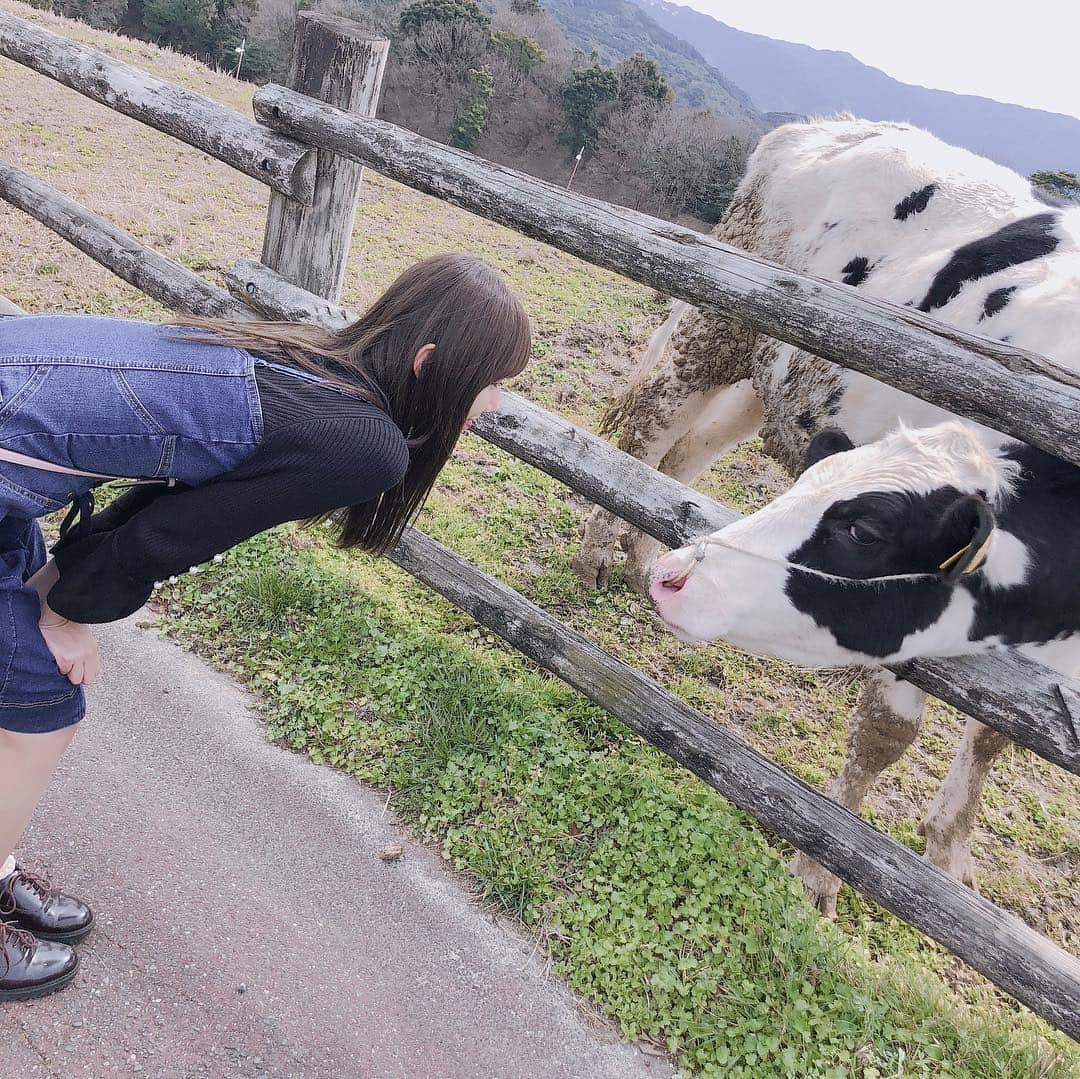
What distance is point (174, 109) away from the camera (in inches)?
134

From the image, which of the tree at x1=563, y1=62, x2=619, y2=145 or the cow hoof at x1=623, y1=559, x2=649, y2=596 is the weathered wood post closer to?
the cow hoof at x1=623, y1=559, x2=649, y2=596

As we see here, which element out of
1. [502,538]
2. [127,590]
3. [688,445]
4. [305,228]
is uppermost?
[305,228]

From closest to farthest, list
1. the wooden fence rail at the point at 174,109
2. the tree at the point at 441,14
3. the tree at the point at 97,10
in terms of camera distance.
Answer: the wooden fence rail at the point at 174,109 < the tree at the point at 97,10 < the tree at the point at 441,14

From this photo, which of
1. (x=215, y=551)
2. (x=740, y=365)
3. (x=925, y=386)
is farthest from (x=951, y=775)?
(x=215, y=551)

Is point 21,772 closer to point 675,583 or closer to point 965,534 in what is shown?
point 675,583

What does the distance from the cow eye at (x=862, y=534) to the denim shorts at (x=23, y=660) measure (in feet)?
5.87

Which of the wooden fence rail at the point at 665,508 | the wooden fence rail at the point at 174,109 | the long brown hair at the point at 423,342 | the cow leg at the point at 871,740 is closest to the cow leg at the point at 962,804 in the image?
the cow leg at the point at 871,740

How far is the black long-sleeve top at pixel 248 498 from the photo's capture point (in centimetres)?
151

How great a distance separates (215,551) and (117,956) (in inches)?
44.3

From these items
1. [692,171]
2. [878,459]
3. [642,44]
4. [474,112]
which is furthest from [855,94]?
[878,459]

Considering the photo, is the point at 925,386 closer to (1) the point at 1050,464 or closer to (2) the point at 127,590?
(1) the point at 1050,464

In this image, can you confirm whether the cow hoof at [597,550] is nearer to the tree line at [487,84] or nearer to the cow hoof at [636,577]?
the cow hoof at [636,577]

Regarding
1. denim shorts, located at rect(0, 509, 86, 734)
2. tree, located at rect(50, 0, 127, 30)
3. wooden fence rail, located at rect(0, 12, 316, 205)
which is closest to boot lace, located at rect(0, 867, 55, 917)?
denim shorts, located at rect(0, 509, 86, 734)

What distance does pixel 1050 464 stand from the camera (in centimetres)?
218
